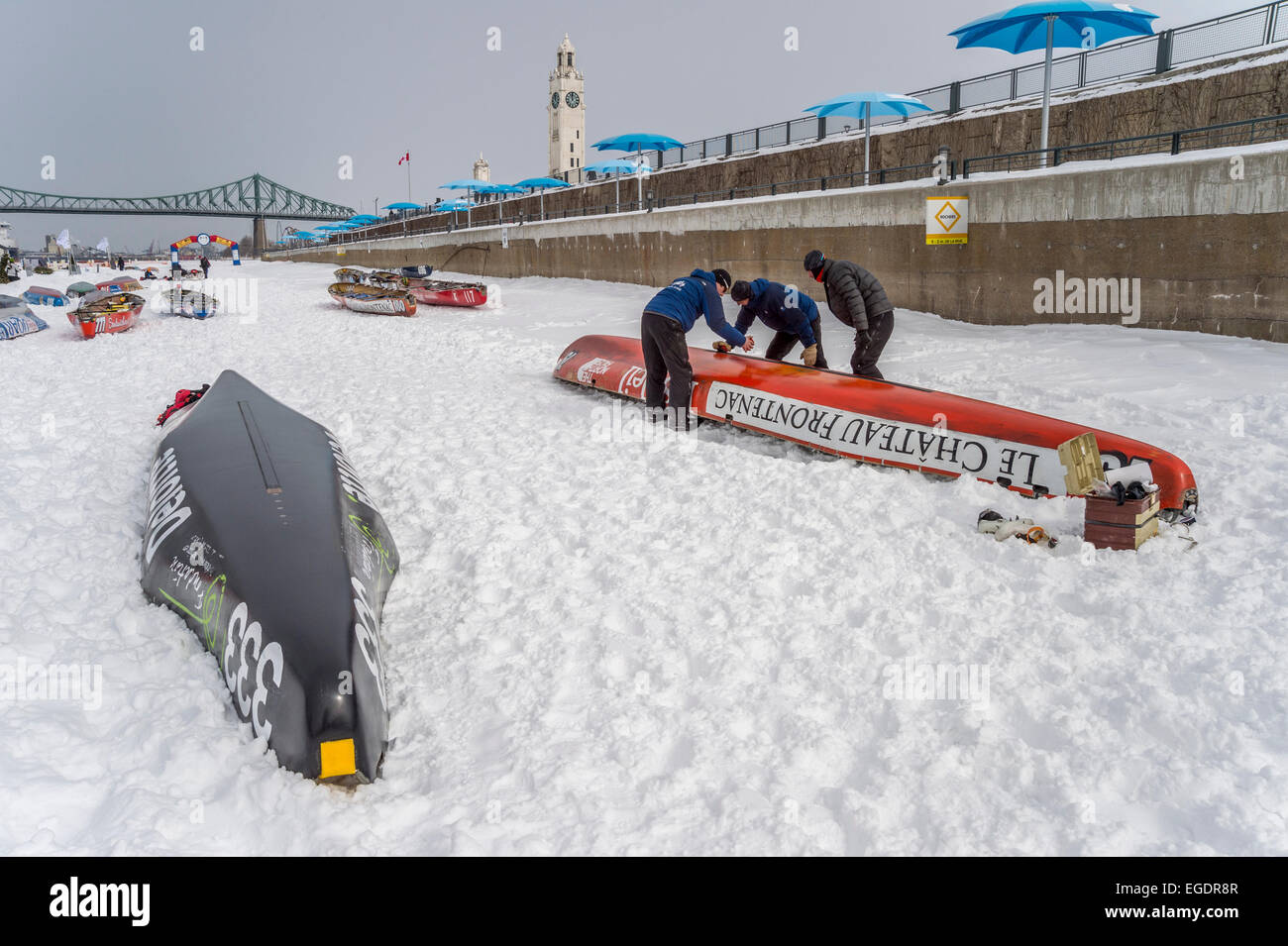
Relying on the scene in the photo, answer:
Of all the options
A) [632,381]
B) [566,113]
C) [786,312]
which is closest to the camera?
[786,312]

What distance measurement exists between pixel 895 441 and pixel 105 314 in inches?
616

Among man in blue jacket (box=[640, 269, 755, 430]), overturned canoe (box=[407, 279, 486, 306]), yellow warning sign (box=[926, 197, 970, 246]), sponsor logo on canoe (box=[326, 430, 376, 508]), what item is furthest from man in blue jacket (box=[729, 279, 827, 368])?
overturned canoe (box=[407, 279, 486, 306])

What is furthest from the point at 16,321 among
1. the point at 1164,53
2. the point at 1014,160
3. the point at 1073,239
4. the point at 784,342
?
the point at 1164,53

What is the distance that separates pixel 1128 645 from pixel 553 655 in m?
2.54

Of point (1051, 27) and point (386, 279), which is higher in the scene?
point (1051, 27)

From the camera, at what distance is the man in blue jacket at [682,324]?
692 centimetres

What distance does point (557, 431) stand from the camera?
23.2ft

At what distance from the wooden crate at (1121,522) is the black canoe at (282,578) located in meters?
3.71

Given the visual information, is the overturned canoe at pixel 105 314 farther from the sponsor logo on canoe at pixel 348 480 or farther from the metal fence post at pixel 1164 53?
the metal fence post at pixel 1164 53

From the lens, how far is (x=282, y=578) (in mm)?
3410

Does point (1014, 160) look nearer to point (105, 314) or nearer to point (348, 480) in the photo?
point (348, 480)

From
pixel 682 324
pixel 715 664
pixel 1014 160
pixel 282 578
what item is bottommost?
pixel 715 664

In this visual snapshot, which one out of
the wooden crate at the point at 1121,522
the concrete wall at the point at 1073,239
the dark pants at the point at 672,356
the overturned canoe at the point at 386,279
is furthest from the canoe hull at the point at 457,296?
the wooden crate at the point at 1121,522

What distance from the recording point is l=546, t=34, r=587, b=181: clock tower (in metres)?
105
